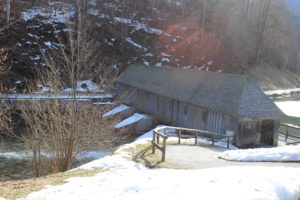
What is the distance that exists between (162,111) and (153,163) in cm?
1335

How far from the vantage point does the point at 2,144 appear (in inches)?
704

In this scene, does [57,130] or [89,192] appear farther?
[57,130]

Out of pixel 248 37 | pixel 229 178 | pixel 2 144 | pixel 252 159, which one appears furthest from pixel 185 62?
pixel 229 178

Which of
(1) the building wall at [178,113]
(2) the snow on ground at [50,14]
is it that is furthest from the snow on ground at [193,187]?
(2) the snow on ground at [50,14]

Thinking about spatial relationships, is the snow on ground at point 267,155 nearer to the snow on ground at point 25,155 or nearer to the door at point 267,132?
the door at point 267,132

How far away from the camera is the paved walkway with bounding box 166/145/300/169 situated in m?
9.62

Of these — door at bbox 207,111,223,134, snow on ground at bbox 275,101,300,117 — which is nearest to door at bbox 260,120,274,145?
door at bbox 207,111,223,134

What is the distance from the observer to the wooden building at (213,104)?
16.0 meters

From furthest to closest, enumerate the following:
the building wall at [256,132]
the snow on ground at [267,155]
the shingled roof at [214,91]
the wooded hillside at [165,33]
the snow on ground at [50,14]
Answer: the snow on ground at [50,14] < the wooded hillside at [165,33] < the shingled roof at [214,91] < the building wall at [256,132] < the snow on ground at [267,155]

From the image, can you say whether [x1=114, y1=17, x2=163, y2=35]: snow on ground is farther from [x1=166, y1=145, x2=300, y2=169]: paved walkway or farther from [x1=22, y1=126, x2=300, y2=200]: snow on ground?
[x1=22, y1=126, x2=300, y2=200]: snow on ground

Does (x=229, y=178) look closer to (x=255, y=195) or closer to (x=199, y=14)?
(x=255, y=195)

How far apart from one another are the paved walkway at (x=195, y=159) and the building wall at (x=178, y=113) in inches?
169

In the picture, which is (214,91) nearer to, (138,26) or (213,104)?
(213,104)

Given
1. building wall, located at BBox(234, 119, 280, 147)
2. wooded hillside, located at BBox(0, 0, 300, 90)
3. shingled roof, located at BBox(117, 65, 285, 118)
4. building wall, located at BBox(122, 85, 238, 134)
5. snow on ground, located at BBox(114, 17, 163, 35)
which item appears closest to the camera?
building wall, located at BBox(234, 119, 280, 147)
